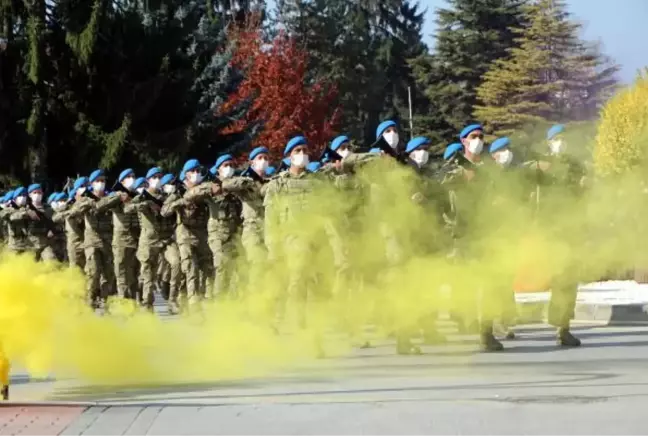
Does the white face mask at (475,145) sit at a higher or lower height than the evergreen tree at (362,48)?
lower

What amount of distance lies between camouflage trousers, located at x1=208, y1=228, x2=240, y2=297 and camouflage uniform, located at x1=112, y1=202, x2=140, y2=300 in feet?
7.77

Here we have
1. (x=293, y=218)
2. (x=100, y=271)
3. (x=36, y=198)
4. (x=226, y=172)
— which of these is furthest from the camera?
(x=36, y=198)

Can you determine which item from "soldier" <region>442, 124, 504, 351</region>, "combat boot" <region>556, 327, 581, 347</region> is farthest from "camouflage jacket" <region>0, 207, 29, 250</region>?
"combat boot" <region>556, 327, 581, 347</region>

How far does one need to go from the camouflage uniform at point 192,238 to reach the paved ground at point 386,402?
4.93m

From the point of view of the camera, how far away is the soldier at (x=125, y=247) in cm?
1652

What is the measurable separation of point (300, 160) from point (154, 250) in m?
5.13

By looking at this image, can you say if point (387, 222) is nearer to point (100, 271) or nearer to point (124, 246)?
point (124, 246)

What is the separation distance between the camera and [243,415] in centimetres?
745

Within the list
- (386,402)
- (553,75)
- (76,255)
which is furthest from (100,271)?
(553,75)

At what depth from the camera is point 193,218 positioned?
49.9 ft

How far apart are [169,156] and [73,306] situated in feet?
75.4

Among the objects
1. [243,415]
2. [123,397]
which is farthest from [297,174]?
[243,415]


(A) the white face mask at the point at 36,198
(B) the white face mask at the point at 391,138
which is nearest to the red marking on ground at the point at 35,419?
(B) the white face mask at the point at 391,138

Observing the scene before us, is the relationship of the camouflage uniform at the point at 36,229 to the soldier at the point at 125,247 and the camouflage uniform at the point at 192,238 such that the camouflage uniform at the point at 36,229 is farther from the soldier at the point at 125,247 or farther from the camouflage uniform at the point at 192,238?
the camouflage uniform at the point at 192,238
